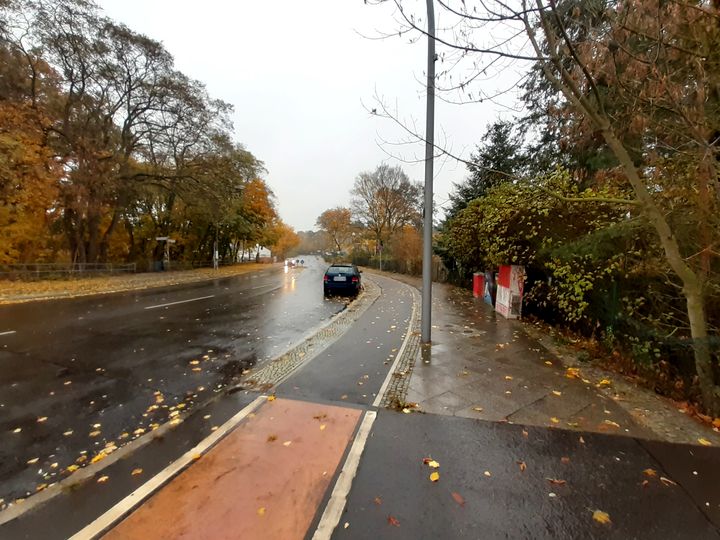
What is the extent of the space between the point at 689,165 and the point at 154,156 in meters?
27.9

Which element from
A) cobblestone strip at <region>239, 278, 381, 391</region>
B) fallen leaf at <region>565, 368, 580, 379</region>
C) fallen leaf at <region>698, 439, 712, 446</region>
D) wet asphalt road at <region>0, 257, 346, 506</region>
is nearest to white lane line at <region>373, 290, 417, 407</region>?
cobblestone strip at <region>239, 278, 381, 391</region>

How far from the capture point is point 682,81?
4746 millimetres

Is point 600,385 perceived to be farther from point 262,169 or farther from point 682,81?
point 262,169

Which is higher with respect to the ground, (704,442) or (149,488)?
(704,442)

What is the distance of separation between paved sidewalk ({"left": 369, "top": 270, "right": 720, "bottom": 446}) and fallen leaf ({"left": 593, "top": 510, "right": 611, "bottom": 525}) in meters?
1.25

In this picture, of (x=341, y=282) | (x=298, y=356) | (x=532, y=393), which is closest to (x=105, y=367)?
(x=298, y=356)

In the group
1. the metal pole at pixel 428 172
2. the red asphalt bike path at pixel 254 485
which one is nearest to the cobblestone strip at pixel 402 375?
the metal pole at pixel 428 172

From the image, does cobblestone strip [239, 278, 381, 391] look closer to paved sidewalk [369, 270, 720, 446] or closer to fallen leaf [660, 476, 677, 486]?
paved sidewalk [369, 270, 720, 446]

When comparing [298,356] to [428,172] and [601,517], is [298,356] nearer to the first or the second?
[428,172]

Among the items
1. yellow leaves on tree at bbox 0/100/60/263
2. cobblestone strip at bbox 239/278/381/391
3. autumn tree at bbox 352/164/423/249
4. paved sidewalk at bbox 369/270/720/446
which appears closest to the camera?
paved sidewalk at bbox 369/270/720/446

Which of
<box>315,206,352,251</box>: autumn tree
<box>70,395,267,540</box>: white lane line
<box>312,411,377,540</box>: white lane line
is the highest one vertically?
<box>315,206,352,251</box>: autumn tree

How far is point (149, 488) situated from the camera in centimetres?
274

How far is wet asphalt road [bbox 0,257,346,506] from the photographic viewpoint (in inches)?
135

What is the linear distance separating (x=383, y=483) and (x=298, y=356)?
144 inches
